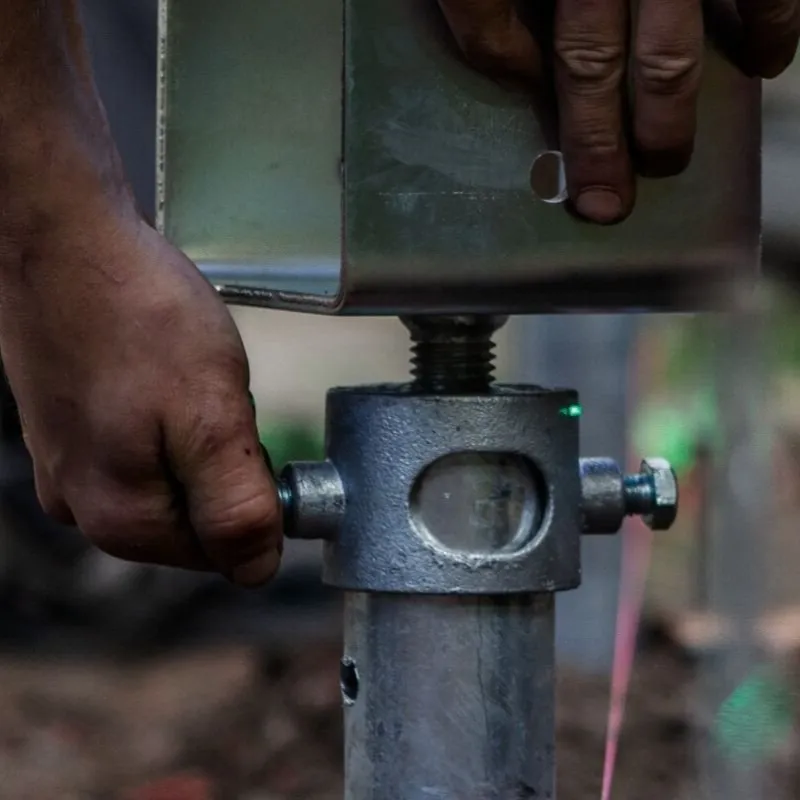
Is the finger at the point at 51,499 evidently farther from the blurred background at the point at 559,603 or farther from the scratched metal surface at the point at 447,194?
the blurred background at the point at 559,603

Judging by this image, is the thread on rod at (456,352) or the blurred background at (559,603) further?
the blurred background at (559,603)

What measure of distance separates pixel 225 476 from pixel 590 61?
9.9 inches

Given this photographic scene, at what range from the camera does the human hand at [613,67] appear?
2.36ft

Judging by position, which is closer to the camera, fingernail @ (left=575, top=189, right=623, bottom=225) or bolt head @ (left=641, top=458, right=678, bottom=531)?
fingernail @ (left=575, top=189, right=623, bottom=225)

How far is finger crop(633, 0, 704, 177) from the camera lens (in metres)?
0.72

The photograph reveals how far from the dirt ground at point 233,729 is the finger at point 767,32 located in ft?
6.63

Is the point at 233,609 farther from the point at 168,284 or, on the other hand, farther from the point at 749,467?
the point at 168,284

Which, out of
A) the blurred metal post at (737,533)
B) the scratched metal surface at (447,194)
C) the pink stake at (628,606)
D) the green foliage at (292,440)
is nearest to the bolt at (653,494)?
the scratched metal surface at (447,194)

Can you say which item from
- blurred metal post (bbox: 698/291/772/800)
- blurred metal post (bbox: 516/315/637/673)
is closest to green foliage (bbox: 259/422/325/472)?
blurred metal post (bbox: 516/315/637/673)

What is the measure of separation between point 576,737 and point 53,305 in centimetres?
222

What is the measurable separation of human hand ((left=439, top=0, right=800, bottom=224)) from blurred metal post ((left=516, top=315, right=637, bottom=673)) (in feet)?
6.30

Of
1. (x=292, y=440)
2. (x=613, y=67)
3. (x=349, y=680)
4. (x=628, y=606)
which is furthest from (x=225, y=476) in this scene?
(x=292, y=440)

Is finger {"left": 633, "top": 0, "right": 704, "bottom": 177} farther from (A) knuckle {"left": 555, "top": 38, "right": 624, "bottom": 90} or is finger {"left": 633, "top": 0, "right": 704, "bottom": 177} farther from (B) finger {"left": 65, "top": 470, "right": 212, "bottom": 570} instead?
(B) finger {"left": 65, "top": 470, "right": 212, "bottom": 570}

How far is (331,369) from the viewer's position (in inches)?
124
